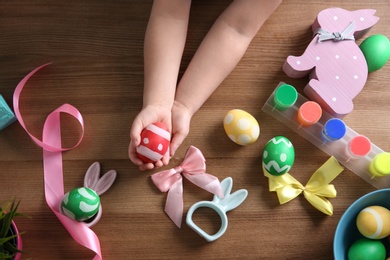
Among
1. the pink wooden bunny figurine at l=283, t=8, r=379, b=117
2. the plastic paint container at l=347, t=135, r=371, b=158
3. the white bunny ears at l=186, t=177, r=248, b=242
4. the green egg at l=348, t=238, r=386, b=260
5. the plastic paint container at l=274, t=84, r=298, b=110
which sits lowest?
the white bunny ears at l=186, t=177, r=248, b=242

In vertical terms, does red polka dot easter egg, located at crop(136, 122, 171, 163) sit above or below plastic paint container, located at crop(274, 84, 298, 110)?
below

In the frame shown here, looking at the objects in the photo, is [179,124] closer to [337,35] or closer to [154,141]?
[154,141]

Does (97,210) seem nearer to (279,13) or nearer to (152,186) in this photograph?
(152,186)

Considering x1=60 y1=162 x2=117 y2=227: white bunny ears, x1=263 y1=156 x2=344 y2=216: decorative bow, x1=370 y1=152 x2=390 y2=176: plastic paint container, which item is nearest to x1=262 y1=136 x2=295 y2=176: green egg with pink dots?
x1=263 y1=156 x2=344 y2=216: decorative bow

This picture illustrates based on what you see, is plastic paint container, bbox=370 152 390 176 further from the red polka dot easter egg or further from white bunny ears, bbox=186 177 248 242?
the red polka dot easter egg

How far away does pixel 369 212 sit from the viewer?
28.6 inches

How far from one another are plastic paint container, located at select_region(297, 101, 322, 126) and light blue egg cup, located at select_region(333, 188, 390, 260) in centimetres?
16

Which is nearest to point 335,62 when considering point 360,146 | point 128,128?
point 360,146

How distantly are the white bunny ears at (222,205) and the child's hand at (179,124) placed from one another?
0.36ft

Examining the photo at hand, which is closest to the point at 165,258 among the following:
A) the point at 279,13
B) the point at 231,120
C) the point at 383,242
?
the point at 231,120

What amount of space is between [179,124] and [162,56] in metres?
0.13

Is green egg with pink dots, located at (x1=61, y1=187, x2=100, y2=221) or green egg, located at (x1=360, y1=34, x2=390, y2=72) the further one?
green egg, located at (x1=360, y1=34, x2=390, y2=72)

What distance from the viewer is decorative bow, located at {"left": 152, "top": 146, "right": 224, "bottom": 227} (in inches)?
31.1

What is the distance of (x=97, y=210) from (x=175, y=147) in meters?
0.17
